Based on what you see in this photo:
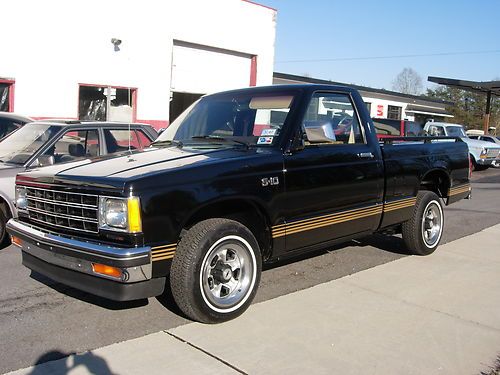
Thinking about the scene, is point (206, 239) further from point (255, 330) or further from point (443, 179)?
point (443, 179)

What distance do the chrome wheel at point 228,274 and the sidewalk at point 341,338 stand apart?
0.19 m

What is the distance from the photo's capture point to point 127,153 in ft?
16.3

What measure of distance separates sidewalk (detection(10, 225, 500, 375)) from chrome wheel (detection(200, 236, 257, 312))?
0.62 feet

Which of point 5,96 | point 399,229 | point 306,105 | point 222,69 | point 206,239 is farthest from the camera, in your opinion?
point 222,69

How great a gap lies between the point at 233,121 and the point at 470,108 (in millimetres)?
69811

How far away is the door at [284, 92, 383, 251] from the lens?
4684mm

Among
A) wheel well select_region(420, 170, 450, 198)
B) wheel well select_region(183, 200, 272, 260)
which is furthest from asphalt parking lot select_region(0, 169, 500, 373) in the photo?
wheel well select_region(420, 170, 450, 198)

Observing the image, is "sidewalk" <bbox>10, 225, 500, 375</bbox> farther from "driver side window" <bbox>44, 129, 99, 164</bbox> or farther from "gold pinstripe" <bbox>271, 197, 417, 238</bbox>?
"driver side window" <bbox>44, 129, 99, 164</bbox>

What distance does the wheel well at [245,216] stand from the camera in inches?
166

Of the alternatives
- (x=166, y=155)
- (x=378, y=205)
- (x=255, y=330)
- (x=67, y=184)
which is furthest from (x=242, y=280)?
(x=378, y=205)

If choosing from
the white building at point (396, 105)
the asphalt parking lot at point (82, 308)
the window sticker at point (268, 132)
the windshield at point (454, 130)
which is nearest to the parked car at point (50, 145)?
the asphalt parking lot at point (82, 308)

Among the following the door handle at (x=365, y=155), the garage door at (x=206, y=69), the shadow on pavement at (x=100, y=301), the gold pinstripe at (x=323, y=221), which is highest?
the garage door at (x=206, y=69)

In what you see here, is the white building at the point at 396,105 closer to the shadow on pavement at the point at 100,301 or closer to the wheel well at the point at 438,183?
the wheel well at the point at 438,183

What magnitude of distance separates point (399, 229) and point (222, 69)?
14.7m
